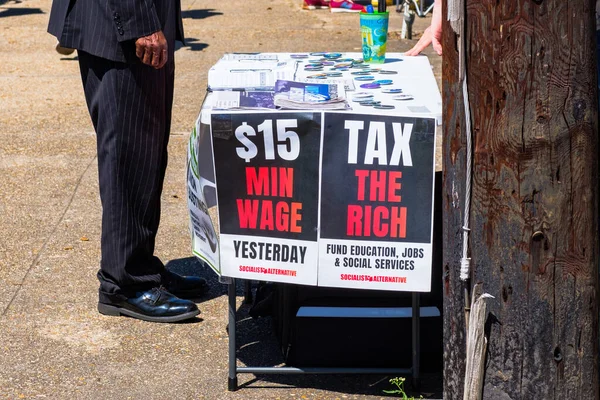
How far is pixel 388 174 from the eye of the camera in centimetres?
321

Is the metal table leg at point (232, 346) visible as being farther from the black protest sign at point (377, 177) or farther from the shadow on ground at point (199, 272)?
the shadow on ground at point (199, 272)

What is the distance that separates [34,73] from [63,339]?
19.7ft

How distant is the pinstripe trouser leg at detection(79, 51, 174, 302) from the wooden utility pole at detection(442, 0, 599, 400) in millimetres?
1709

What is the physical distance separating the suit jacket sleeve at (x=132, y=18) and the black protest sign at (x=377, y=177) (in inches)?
39.2

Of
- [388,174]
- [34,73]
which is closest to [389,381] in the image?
[388,174]

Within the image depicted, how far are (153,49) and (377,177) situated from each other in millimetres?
1139

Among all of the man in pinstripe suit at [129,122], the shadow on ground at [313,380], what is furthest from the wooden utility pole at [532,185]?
the man in pinstripe suit at [129,122]

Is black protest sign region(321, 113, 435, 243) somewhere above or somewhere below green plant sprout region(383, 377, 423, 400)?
above

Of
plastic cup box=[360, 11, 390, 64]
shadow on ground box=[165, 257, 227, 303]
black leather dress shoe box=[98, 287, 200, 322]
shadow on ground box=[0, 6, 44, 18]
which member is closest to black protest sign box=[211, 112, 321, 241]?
black leather dress shoe box=[98, 287, 200, 322]

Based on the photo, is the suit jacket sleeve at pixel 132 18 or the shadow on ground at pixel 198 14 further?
the shadow on ground at pixel 198 14

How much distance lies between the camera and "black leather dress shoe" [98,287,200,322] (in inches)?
163

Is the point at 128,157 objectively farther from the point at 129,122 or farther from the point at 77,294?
the point at 77,294

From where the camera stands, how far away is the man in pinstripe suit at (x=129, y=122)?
3.81 metres

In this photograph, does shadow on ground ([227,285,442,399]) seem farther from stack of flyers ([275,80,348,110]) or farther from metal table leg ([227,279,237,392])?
stack of flyers ([275,80,348,110])
